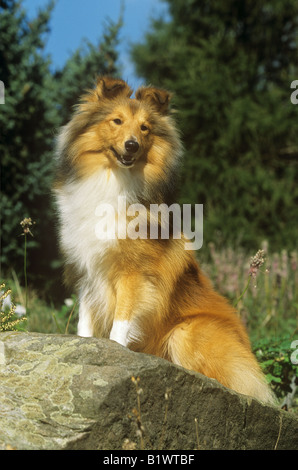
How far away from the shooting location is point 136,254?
3795 millimetres

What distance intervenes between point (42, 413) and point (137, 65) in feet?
39.6

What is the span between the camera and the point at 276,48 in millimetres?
12477

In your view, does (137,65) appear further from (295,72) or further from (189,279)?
(189,279)

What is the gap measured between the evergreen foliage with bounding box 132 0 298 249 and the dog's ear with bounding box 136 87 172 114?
6.81 m

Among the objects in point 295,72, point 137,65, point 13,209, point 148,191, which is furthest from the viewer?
point 137,65

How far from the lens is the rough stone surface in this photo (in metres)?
2.77

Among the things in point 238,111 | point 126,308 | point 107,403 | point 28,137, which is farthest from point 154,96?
point 238,111

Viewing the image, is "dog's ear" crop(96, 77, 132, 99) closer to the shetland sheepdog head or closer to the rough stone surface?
the shetland sheepdog head

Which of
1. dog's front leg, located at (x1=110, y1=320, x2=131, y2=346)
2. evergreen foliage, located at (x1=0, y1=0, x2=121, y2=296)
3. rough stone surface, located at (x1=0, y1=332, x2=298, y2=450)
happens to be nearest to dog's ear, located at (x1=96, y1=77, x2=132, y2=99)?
dog's front leg, located at (x1=110, y1=320, x2=131, y2=346)

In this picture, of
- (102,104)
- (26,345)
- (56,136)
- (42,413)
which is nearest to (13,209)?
(56,136)

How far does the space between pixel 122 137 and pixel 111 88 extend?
48 cm

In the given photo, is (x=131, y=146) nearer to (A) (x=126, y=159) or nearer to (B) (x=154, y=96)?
(A) (x=126, y=159)

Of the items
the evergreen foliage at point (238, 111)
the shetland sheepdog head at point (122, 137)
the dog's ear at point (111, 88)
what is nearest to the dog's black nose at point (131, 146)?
the shetland sheepdog head at point (122, 137)

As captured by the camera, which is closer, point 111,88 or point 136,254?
point 136,254
